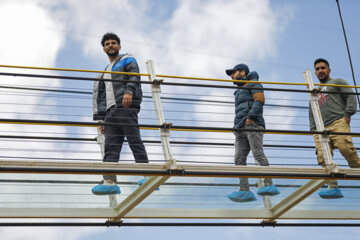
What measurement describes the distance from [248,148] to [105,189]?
5.43ft

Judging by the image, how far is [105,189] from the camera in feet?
20.2

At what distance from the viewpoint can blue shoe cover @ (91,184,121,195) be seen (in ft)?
20.3

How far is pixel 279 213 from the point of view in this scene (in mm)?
7109

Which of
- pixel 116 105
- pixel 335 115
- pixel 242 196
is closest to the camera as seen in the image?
pixel 116 105

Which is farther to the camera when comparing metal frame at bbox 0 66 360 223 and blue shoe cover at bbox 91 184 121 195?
blue shoe cover at bbox 91 184 121 195

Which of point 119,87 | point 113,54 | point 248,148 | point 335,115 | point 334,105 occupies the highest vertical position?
point 113,54

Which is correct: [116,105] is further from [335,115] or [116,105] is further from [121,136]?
[335,115]

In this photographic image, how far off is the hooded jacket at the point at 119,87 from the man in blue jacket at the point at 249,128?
107 centimetres

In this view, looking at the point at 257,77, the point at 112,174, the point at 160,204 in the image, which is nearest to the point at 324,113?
the point at 257,77

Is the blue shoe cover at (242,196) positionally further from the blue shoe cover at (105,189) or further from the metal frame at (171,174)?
the blue shoe cover at (105,189)

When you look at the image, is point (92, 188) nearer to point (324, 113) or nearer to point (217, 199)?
point (217, 199)

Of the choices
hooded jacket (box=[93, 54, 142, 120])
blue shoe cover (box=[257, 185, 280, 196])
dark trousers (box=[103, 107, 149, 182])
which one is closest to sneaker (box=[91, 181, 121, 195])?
dark trousers (box=[103, 107, 149, 182])

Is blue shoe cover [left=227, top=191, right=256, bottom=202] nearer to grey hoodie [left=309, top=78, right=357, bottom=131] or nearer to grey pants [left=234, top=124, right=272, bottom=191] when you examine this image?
grey pants [left=234, top=124, right=272, bottom=191]

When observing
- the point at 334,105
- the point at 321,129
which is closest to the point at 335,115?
the point at 334,105
